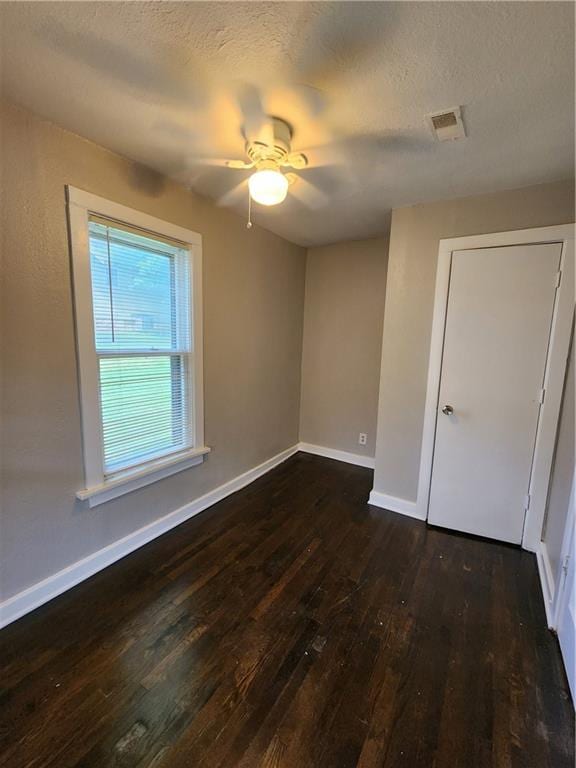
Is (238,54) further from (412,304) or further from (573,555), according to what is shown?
(573,555)

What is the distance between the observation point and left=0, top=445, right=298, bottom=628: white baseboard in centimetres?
156

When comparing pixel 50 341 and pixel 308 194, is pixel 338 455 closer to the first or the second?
pixel 308 194

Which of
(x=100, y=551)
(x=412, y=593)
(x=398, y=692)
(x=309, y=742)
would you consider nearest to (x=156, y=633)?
(x=100, y=551)

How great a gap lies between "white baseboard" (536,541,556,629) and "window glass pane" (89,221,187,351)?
8.66ft

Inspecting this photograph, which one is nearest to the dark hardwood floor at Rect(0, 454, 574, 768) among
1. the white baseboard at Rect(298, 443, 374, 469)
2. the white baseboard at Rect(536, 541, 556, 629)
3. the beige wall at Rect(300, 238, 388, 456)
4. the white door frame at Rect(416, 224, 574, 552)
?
the white baseboard at Rect(536, 541, 556, 629)

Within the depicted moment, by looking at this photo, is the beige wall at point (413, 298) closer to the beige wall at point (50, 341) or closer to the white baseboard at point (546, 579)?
the white baseboard at point (546, 579)

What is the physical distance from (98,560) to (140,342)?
4.32ft

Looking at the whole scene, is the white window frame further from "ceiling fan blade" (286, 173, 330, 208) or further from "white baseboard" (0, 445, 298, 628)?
"ceiling fan blade" (286, 173, 330, 208)

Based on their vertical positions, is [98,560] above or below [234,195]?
below

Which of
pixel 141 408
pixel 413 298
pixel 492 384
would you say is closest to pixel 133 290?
pixel 141 408

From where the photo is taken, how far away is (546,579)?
1.84 meters

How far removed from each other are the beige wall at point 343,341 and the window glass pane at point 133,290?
69.8 inches

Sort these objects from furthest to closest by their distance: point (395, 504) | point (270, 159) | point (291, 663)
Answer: point (395, 504), point (270, 159), point (291, 663)

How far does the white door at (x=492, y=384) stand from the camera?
2043 mm
